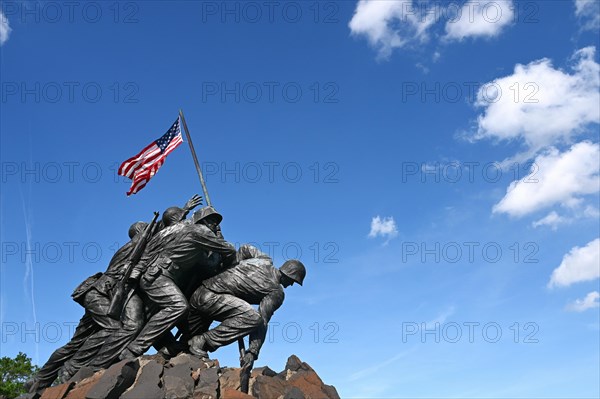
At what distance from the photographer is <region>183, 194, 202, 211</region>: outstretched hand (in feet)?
36.0

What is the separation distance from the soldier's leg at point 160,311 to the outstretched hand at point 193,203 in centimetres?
152

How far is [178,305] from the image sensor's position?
383 inches

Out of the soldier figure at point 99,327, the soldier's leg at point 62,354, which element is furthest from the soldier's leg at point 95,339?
the soldier's leg at point 62,354

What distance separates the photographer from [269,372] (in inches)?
365

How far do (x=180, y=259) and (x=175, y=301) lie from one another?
0.71m

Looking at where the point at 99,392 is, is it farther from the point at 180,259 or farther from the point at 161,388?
the point at 180,259

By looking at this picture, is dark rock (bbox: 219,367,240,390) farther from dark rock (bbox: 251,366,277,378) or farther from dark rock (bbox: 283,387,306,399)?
dark rock (bbox: 283,387,306,399)

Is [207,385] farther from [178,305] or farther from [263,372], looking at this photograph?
[178,305]

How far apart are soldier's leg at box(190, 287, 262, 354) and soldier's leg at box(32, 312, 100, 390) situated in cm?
185

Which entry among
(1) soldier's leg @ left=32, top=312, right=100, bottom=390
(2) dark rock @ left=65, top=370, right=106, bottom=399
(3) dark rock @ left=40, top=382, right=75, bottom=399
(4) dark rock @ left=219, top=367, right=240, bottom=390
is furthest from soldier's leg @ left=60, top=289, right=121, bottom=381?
(4) dark rock @ left=219, top=367, right=240, bottom=390

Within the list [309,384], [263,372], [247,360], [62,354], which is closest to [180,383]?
[263,372]

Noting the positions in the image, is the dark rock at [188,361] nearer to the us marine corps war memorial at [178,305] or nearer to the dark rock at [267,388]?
the us marine corps war memorial at [178,305]

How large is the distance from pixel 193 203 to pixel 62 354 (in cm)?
333

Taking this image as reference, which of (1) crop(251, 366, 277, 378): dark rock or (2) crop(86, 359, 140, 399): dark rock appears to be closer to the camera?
(2) crop(86, 359, 140, 399): dark rock
